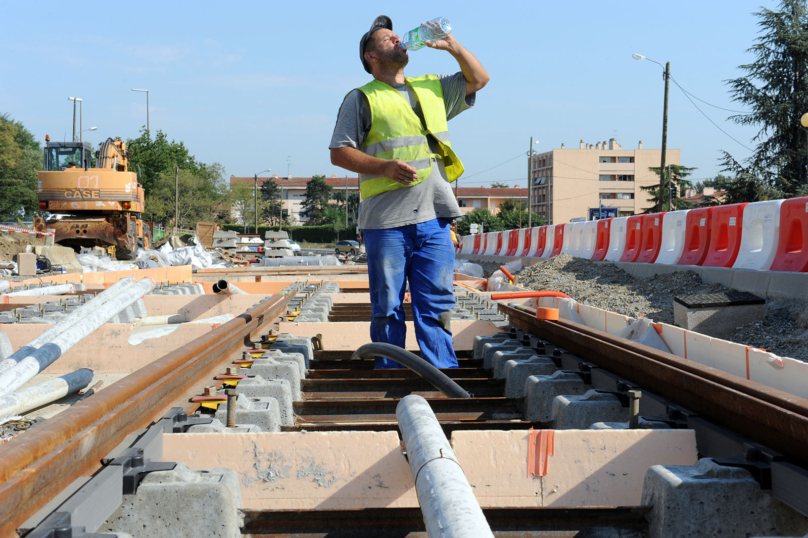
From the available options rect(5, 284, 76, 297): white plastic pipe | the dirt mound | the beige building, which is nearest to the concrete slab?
rect(5, 284, 76, 297): white plastic pipe

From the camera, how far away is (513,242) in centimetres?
2698

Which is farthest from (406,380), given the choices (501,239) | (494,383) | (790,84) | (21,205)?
(21,205)

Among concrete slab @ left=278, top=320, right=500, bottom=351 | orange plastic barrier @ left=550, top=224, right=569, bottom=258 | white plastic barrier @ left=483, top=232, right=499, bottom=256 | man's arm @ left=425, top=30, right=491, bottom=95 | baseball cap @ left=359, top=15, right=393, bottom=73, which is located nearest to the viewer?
man's arm @ left=425, top=30, right=491, bottom=95

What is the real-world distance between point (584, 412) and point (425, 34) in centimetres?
222

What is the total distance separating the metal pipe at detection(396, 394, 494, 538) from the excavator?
81.1 ft

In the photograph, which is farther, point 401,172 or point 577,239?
point 577,239

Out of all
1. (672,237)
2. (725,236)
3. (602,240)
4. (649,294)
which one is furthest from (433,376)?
(602,240)

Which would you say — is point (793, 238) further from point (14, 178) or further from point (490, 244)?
point (14, 178)

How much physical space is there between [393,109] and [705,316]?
6013 mm

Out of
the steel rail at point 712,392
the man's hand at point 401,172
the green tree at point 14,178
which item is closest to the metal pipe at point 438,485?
the steel rail at point 712,392

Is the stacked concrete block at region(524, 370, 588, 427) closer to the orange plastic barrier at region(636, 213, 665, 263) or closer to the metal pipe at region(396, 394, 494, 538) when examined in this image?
the metal pipe at region(396, 394, 494, 538)

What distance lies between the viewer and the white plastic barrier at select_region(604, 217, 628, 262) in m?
16.3

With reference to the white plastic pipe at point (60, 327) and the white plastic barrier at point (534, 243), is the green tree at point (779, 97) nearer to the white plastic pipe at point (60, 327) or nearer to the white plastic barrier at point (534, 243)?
the white plastic barrier at point (534, 243)

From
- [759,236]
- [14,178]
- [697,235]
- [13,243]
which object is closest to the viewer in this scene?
[759,236]
